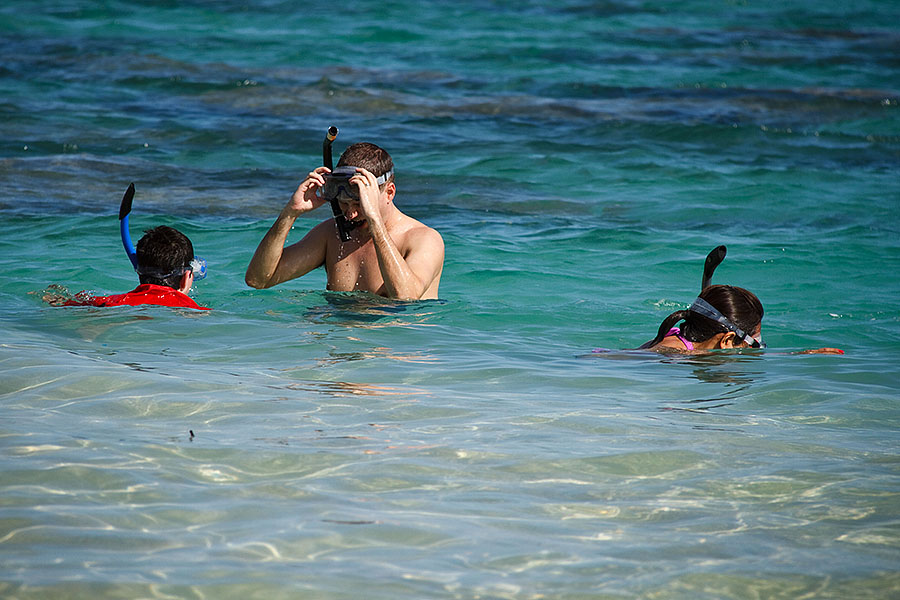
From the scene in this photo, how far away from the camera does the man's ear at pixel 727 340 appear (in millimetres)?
5594

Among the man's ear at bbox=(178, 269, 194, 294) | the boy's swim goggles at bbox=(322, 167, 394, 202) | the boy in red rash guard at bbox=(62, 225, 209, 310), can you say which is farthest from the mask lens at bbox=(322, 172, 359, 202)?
the man's ear at bbox=(178, 269, 194, 294)

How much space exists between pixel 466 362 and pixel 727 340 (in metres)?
1.47

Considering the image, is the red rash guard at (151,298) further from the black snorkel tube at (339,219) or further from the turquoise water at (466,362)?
the black snorkel tube at (339,219)

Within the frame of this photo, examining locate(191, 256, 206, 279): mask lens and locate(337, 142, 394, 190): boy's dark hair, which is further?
locate(191, 256, 206, 279): mask lens

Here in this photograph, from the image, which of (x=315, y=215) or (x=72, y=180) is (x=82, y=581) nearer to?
(x=315, y=215)

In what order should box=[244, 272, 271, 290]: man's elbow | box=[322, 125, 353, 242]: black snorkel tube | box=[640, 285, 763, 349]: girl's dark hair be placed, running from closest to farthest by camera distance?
box=[640, 285, 763, 349]: girl's dark hair < box=[322, 125, 353, 242]: black snorkel tube < box=[244, 272, 271, 290]: man's elbow

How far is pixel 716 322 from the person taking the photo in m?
5.59

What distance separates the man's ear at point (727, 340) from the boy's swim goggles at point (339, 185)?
2255 millimetres

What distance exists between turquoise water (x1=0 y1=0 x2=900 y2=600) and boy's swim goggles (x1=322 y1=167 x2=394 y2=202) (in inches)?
29.6

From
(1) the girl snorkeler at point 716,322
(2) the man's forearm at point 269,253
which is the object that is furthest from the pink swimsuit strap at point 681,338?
(2) the man's forearm at point 269,253

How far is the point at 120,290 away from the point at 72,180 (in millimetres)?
4071

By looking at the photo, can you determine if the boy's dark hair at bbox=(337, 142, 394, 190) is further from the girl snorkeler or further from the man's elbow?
the girl snorkeler

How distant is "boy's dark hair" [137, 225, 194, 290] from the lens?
6.03m

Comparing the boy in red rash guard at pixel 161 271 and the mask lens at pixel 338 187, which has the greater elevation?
the mask lens at pixel 338 187
